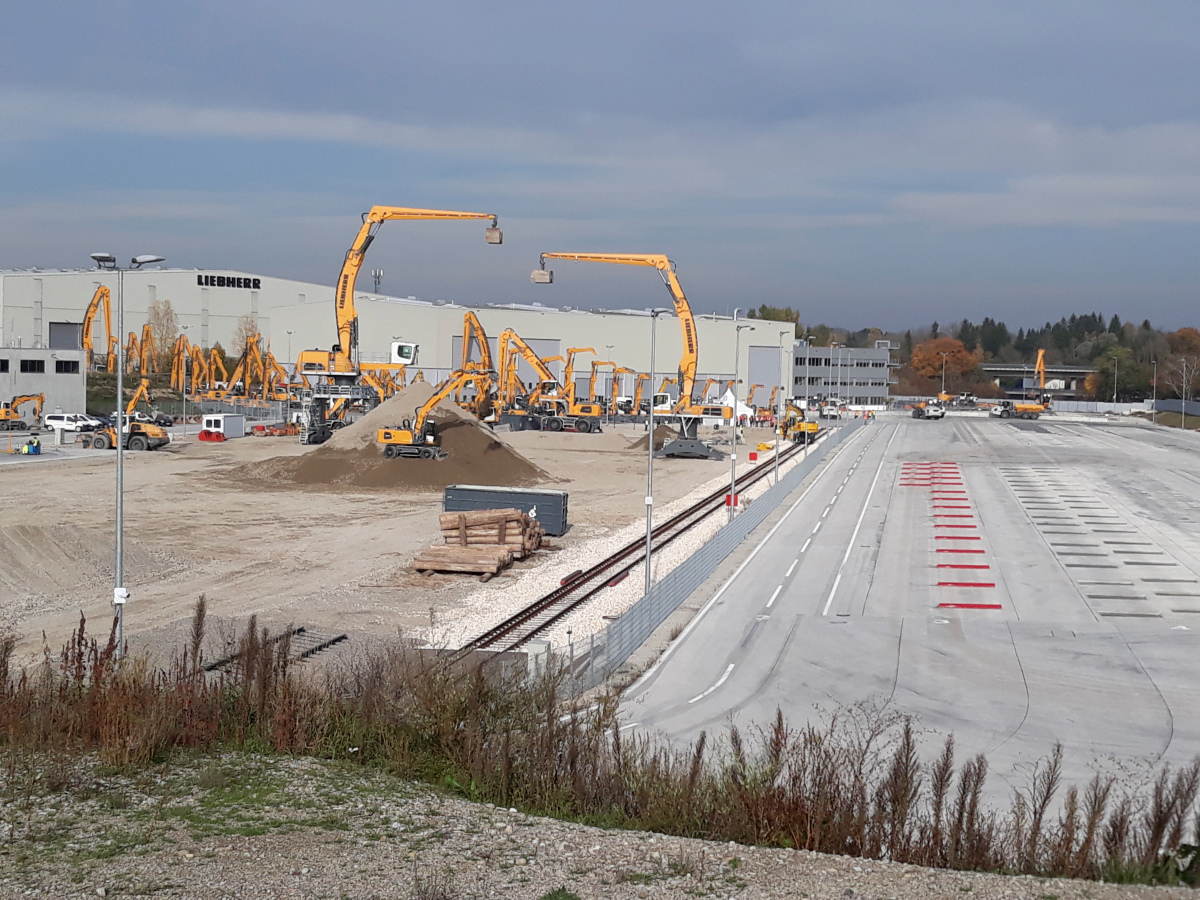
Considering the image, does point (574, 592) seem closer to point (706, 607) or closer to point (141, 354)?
point (706, 607)

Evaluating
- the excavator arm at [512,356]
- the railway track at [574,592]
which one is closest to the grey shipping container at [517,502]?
the railway track at [574,592]

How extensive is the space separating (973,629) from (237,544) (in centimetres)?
2319

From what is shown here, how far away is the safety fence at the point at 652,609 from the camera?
2130cm

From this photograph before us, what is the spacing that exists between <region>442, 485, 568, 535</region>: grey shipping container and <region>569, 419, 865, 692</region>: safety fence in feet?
20.5

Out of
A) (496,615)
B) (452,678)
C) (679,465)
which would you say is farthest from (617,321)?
(452,678)

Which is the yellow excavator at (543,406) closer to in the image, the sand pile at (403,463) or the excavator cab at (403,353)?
the excavator cab at (403,353)

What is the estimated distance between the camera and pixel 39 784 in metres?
11.8

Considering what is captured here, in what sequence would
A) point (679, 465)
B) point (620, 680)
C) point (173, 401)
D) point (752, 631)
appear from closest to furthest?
point (620, 680) → point (752, 631) → point (679, 465) → point (173, 401)

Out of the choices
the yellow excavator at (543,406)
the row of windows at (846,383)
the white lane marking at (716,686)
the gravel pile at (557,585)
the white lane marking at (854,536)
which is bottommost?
the white lane marking at (716,686)

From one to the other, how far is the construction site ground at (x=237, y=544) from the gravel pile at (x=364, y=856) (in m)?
5.77

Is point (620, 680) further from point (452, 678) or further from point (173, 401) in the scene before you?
point (173, 401)

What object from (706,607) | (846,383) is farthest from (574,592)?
(846,383)

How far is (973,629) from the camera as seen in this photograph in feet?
87.8

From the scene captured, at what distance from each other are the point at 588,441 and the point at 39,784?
238 feet
